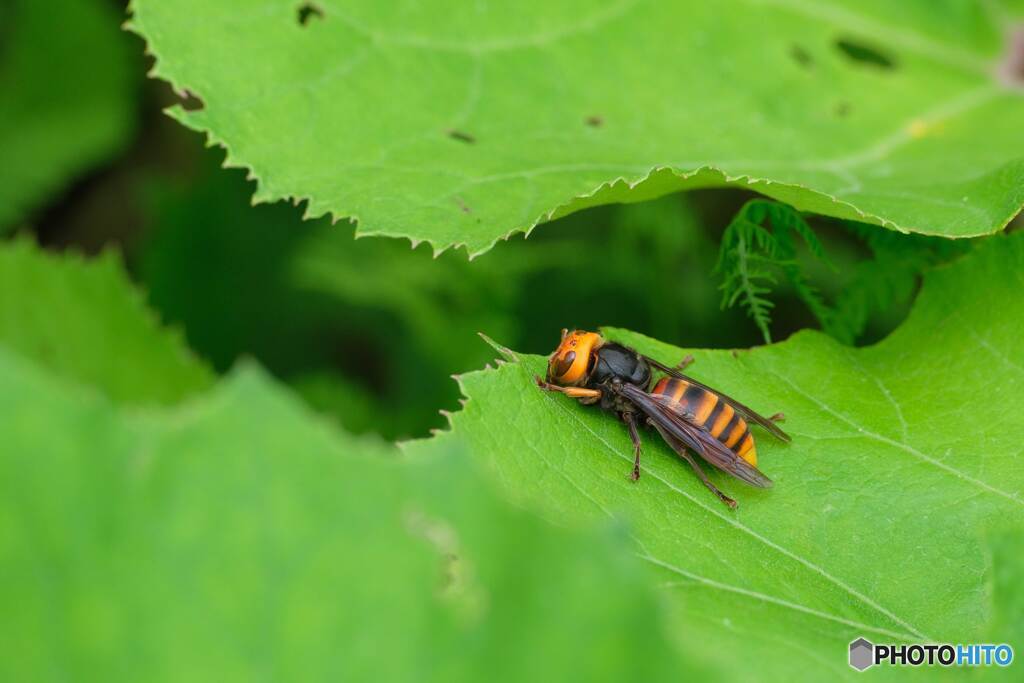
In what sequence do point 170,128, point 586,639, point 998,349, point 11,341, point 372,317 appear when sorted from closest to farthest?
point 586,639 < point 998,349 < point 11,341 < point 372,317 < point 170,128

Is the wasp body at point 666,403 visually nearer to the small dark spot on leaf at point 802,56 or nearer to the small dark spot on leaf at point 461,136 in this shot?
the small dark spot on leaf at point 461,136

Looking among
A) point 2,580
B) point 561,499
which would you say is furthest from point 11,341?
point 2,580

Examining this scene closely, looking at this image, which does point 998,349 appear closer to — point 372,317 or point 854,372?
point 854,372

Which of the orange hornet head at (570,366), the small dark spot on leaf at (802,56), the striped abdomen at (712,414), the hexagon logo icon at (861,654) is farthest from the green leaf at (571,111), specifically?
the hexagon logo icon at (861,654)

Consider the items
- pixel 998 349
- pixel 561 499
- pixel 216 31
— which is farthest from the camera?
pixel 216 31

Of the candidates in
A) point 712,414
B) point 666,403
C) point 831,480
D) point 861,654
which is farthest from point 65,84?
point 861,654

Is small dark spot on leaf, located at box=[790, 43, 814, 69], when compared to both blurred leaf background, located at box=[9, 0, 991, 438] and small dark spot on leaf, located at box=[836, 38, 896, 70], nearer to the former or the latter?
small dark spot on leaf, located at box=[836, 38, 896, 70]

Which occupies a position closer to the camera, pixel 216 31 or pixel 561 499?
pixel 561 499

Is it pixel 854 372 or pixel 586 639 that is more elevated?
pixel 586 639
